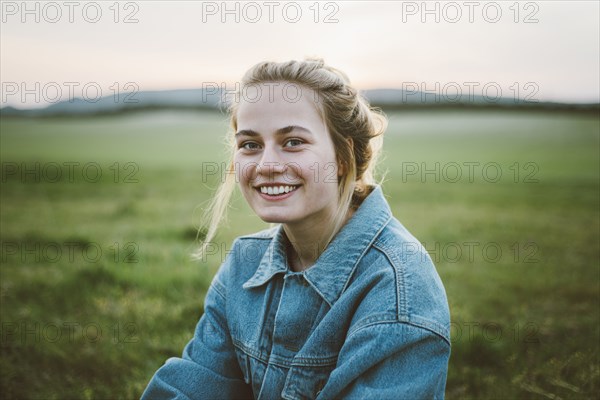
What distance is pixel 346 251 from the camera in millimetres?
2334

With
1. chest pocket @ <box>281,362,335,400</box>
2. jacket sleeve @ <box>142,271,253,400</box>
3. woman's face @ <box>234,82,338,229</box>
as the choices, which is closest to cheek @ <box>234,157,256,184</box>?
woman's face @ <box>234,82,338,229</box>

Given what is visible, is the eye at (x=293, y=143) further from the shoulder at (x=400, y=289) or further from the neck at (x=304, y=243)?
the shoulder at (x=400, y=289)

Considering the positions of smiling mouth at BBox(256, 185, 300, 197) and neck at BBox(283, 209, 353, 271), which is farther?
neck at BBox(283, 209, 353, 271)

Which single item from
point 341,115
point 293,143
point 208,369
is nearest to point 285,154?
point 293,143

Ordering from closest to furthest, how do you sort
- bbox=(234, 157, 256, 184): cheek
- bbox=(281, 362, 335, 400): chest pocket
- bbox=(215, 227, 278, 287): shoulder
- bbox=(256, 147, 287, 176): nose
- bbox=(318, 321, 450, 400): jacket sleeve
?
bbox=(318, 321, 450, 400): jacket sleeve, bbox=(281, 362, 335, 400): chest pocket, bbox=(256, 147, 287, 176): nose, bbox=(234, 157, 256, 184): cheek, bbox=(215, 227, 278, 287): shoulder

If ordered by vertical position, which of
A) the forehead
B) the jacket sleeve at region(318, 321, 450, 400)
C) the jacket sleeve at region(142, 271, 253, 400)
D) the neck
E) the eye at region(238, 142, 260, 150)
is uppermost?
the forehead

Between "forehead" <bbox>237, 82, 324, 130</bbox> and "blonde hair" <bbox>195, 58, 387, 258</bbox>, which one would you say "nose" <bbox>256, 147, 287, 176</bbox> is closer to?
"forehead" <bbox>237, 82, 324, 130</bbox>

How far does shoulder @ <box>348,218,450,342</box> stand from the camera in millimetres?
1977

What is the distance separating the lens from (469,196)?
42.0 ft

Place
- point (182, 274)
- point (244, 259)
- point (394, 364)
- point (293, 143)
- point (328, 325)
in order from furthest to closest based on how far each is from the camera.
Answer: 1. point (182, 274)
2. point (244, 259)
3. point (293, 143)
4. point (328, 325)
5. point (394, 364)

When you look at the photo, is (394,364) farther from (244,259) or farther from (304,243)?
(244,259)

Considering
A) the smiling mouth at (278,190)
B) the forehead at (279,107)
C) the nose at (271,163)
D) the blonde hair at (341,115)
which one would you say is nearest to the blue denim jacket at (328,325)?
the blonde hair at (341,115)

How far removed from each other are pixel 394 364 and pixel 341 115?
1298mm

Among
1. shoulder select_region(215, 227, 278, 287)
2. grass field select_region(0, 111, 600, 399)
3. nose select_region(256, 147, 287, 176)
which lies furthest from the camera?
grass field select_region(0, 111, 600, 399)
